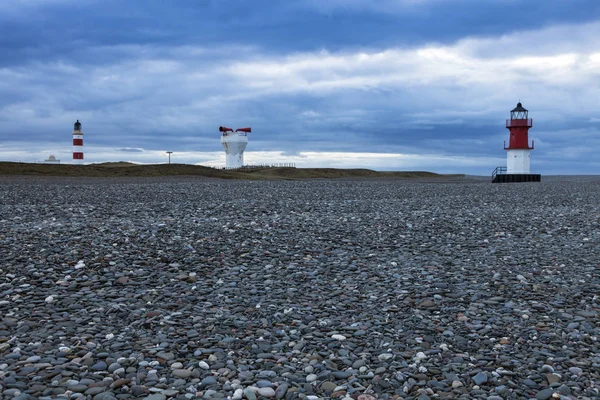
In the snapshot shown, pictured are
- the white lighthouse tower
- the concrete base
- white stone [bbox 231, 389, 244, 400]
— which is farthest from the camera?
the white lighthouse tower

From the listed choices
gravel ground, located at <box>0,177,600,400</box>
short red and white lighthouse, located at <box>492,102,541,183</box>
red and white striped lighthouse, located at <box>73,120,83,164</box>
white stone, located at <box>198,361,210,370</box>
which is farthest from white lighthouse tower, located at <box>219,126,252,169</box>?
white stone, located at <box>198,361,210,370</box>

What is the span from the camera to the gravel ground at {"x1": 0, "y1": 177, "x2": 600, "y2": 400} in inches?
209

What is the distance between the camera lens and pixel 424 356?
5.91 m

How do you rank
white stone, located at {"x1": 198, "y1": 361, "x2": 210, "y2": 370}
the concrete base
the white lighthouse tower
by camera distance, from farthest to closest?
the white lighthouse tower, the concrete base, white stone, located at {"x1": 198, "y1": 361, "x2": 210, "y2": 370}

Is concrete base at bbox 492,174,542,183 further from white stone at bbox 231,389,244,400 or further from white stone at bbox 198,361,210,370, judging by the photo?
white stone at bbox 231,389,244,400

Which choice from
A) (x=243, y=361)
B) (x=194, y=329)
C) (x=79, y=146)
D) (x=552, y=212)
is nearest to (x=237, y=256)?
(x=194, y=329)

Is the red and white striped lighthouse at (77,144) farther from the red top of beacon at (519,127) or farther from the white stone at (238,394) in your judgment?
the white stone at (238,394)

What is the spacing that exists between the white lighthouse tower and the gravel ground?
222ft

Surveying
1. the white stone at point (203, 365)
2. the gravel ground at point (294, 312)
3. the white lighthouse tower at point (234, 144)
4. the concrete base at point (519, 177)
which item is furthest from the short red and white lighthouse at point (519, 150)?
the white stone at point (203, 365)

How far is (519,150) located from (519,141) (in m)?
1.07

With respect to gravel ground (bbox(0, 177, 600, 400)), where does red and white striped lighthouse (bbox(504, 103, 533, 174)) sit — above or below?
above

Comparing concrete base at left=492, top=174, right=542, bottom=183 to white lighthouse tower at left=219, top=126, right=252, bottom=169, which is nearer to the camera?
concrete base at left=492, top=174, right=542, bottom=183

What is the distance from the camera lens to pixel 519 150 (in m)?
60.4

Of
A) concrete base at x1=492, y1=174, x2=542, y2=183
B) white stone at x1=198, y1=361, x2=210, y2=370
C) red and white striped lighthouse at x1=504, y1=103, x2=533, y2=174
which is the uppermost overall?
red and white striped lighthouse at x1=504, y1=103, x2=533, y2=174
